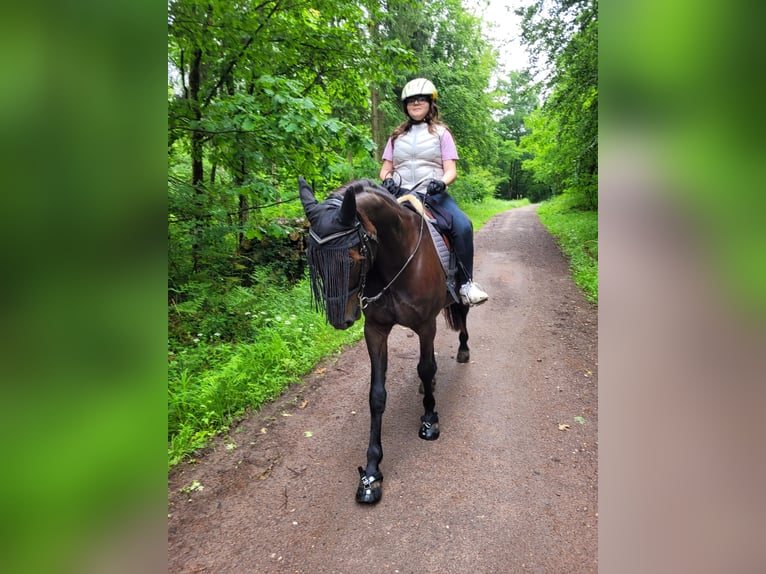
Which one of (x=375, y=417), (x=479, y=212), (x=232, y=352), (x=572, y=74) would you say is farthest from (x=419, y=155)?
(x=479, y=212)

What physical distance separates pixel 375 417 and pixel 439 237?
1747mm

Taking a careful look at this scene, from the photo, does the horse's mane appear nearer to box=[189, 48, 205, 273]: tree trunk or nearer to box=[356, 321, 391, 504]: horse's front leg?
box=[356, 321, 391, 504]: horse's front leg

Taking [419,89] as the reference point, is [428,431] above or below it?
below

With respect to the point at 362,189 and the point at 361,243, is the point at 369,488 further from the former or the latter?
the point at 362,189

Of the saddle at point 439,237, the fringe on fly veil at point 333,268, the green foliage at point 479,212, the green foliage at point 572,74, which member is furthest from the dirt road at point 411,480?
the green foliage at point 479,212

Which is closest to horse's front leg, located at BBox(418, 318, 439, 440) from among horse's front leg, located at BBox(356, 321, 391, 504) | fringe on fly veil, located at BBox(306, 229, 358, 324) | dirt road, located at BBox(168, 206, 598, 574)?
dirt road, located at BBox(168, 206, 598, 574)

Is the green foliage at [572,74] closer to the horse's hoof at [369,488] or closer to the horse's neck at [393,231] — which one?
the horse's neck at [393,231]

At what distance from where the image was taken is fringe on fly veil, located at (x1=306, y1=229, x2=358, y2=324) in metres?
2.53

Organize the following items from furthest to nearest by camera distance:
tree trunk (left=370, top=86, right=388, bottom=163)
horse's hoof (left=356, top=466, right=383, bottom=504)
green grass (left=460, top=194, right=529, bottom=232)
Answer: green grass (left=460, top=194, right=529, bottom=232), tree trunk (left=370, top=86, right=388, bottom=163), horse's hoof (left=356, top=466, right=383, bottom=504)

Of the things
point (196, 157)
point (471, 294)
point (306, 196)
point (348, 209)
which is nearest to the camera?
point (348, 209)

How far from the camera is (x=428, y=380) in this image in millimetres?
3725

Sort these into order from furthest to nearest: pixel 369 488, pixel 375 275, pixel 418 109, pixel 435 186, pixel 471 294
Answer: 1. pixel 471 294
2. pixel 418 109
3. pixel 435 186
4. pixel 375 275
5. pixel 369 488

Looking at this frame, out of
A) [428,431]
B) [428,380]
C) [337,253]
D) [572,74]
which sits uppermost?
[572,74]
